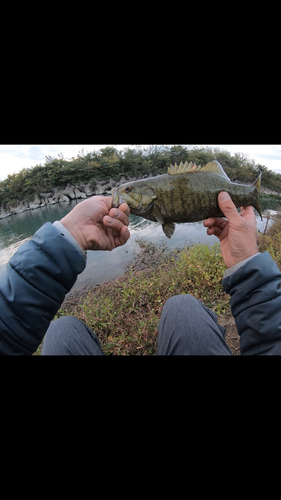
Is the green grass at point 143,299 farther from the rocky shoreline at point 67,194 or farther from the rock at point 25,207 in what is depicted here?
the rock at point 25,207

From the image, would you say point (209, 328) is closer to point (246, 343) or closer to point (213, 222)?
point (246, 343)

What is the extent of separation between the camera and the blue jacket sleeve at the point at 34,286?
3.77 feet

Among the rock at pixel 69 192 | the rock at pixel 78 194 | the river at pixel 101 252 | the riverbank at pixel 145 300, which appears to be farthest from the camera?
the rock at pixel 78 194

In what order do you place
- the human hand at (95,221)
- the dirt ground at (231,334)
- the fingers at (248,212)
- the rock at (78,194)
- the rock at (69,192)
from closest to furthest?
the human hand at (95,221), the fingers at (248,212), the dirt ground at (231,334), the rock at (69,192), the rock at (78,194)

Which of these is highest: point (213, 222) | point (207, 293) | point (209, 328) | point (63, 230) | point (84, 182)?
point (84, 182)

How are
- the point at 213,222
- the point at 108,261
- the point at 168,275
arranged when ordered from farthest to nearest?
the point at 108,261
the point at 168,275
the point at 213,222

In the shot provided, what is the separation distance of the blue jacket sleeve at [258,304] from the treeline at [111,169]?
4.12 meters

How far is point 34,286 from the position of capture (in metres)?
1.20

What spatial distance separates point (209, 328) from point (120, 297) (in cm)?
258

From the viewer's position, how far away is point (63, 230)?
4.58 feet

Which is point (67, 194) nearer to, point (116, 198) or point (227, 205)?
point (116, 198)

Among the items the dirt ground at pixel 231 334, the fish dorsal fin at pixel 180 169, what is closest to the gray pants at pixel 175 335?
the fish dorsal fin at pixel 180 169

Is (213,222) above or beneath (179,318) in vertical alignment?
above

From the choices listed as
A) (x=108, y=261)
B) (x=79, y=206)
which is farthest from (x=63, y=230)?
(x=108, y=261)
